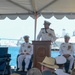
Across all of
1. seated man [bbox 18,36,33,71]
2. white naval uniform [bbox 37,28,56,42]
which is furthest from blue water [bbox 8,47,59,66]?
white naval uniform [bbox 37,28,56,42]

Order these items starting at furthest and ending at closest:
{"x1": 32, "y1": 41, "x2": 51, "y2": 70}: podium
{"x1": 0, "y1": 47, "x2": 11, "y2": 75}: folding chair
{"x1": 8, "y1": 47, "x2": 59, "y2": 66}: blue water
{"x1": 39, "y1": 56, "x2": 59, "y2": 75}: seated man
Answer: {"x1": 8, "y1": 47, "x2": 59, "y2": 66}: blue water, {"x1": 0, "y1": 47, "x2": 11, "y2": 75}: folding chair, {"x1": 32, "y1": 41, "x2": 51, "y2": 70}: podium, {"x1": 39, "y1": 56, "x2": 59, "y2": 75}: seated man

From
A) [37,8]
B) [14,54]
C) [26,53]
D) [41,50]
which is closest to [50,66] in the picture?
[41,50]

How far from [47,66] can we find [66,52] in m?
4.92

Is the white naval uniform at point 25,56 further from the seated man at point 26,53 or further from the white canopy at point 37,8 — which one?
the white canopy at point 37,8

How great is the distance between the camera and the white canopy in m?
7.92

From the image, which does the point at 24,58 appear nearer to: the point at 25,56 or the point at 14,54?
the point at 25,56

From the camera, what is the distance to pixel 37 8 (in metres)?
8.61

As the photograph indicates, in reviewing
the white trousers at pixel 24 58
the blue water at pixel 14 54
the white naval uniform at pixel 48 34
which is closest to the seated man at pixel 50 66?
the white naval uniform at pixel 48 34

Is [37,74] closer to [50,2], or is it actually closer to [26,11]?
[50,2]

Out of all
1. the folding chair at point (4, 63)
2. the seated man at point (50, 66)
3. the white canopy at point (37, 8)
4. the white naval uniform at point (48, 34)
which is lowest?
the folding chair at point (4, 63)

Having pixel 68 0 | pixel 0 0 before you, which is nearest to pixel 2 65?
pixel 0 0

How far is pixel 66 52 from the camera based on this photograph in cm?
784

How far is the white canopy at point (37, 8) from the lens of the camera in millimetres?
7922

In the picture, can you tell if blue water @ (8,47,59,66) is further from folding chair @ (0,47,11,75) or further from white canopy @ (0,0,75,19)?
folding chair @ (0,47,11,75)
